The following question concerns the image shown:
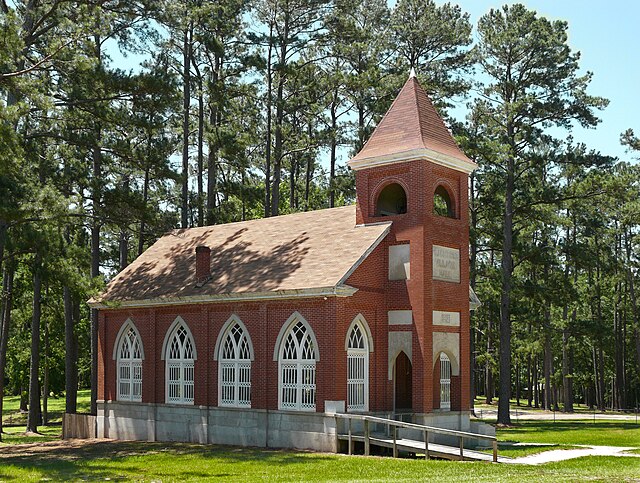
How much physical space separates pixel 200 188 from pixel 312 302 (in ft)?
63.1

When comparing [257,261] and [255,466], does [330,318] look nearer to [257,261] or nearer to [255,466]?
[257,261]

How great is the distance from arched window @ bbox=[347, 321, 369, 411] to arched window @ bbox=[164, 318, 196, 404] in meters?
6.25

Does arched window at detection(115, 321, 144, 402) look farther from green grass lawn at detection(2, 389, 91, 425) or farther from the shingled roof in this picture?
green grass lawn at detection(2, 389, 91, 425)

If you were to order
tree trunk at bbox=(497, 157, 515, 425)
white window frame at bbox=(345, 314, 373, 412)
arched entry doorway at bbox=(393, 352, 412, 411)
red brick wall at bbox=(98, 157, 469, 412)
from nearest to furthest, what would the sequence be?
red brick wall at bbox=(98, 157, 469, 412) < white window frame at bbox=(345, 314, 373, 412) < arched entry doorway at bbox=(393, 352, 412, 411) < tree trunk at bbox=(497, 157, 515, 425)

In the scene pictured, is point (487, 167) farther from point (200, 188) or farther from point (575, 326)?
point (200, 188)

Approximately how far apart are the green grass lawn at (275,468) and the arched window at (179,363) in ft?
12.8

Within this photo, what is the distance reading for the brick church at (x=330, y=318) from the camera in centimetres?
2592

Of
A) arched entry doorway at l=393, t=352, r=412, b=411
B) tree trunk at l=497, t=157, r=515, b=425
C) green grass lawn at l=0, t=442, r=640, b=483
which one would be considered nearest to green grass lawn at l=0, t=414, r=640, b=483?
green grass lawn at l=0, t=442, r=640, b=483

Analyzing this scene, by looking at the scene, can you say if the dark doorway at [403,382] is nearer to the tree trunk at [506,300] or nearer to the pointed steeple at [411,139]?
the pointed steeple at [411,139]

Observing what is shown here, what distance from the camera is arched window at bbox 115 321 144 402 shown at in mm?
31828

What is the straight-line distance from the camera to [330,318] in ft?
83.0

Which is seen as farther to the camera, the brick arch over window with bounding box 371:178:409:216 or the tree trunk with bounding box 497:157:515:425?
the tree trunk with bounding box 497:157:515:425

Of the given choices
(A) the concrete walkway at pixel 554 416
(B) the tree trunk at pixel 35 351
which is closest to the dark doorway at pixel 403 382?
(B) the tree trunk at pixel 35 351

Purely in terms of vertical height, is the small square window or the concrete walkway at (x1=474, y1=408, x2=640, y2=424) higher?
the small square window
